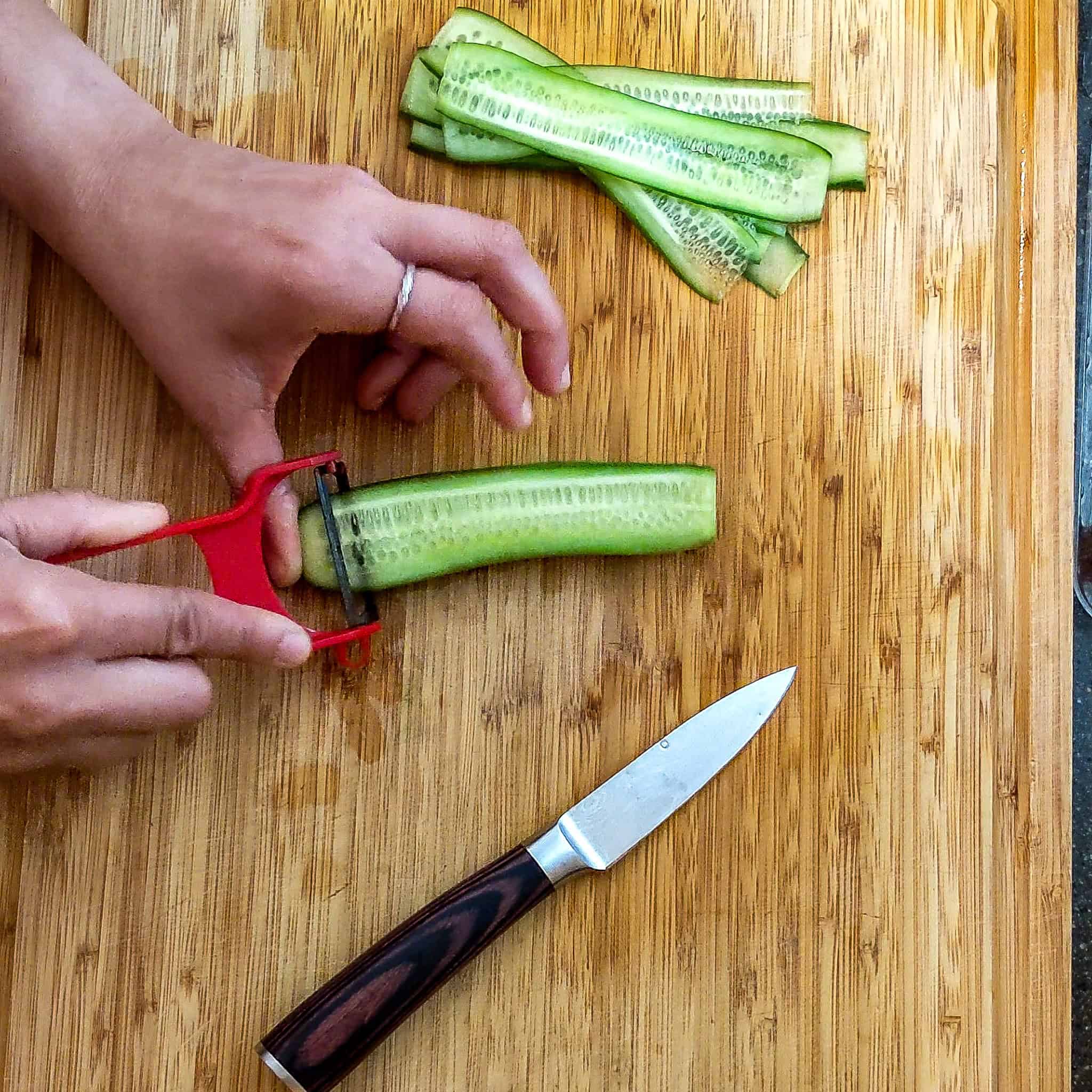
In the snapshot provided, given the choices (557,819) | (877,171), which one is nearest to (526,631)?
(557,819)

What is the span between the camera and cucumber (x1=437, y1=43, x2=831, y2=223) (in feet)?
7.44

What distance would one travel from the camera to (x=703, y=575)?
2.31 metres

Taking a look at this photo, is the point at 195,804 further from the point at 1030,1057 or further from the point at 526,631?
the point at 1030,1057

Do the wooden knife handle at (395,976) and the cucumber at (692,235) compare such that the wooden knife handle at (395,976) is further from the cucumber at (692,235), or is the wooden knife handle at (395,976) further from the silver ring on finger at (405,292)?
the cucumber at (692,235)

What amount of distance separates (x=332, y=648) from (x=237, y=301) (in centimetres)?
74

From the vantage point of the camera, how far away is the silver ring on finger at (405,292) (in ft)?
6.44

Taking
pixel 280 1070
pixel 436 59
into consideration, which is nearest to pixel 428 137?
pixel 436 59

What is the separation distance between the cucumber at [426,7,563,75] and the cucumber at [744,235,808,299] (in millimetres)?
673

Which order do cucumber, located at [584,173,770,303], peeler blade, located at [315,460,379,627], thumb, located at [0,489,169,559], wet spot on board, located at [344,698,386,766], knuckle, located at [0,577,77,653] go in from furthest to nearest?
cucumber, located at [584,173,770,303], wet spot on board, located at [344,698,386,766], peeler blade, located at [315,460,379,627], thumb, located at [0,489,169,559], knuckle, located at [0,577,77,653]

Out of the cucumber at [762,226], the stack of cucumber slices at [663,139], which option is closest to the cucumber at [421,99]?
the stack of cucumber slices at [663,139]

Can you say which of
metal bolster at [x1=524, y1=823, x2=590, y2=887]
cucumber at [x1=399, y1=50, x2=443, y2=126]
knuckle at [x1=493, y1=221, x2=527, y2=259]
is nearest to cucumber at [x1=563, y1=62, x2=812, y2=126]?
cucumber at [x1=399, y1=50, x2=443, y2=126]

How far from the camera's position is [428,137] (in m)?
2.30

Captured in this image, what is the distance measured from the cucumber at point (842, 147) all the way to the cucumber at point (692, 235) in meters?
0.24

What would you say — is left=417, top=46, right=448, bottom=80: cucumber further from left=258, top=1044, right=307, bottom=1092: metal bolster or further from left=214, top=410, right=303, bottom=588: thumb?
left=258, top=1044, right=307, bottom=1092: metal bolster
